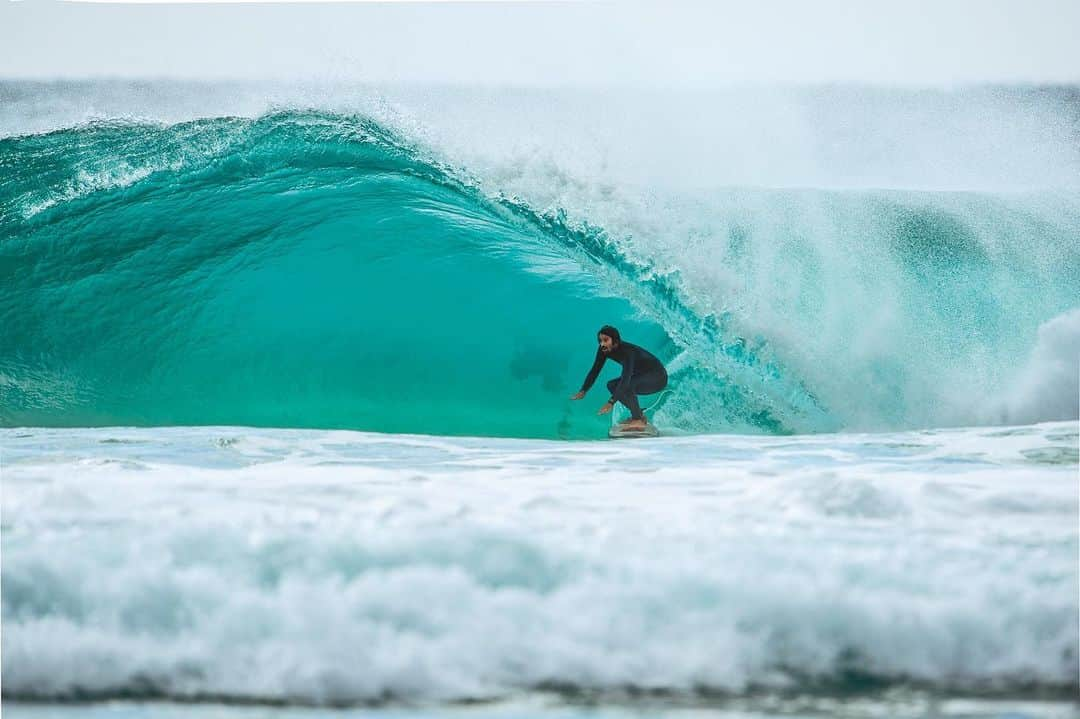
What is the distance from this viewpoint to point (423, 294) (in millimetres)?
4367

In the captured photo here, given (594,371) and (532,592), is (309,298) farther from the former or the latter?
(532,592)

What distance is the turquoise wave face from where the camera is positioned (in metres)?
4.09

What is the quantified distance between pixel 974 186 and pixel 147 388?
4.29m

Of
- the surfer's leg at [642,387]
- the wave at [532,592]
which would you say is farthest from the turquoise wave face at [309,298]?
the wave at [532,592]

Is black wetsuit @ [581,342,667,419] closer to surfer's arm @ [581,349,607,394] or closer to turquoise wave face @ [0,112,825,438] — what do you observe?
surfer's arm @ [581,349,607,394]

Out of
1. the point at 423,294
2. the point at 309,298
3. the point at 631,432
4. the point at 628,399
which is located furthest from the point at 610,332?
the point at 309,298

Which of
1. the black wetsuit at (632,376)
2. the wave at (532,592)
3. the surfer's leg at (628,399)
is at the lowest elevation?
the wave at (532,592)

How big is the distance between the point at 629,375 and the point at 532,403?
0.63m

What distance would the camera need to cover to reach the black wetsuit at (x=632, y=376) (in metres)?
3.66

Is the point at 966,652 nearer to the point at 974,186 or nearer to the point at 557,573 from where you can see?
the point at 557,573

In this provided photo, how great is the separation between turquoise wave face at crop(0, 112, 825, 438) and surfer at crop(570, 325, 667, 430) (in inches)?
12.2

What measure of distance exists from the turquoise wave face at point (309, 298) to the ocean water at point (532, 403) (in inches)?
0.6

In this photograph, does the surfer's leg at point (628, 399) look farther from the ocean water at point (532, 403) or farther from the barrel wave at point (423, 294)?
the barrel wave at point (423, 294)

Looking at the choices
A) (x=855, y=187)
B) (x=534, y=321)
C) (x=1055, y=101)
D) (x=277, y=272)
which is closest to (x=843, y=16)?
(x=1055, y=101)
